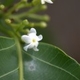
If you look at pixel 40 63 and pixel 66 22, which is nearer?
pixel 40 63

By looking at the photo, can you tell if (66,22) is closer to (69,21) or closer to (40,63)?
(69,21)

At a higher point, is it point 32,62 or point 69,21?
point 69,21

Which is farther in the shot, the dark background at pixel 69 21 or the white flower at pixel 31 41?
the dark background at pixel 69 21

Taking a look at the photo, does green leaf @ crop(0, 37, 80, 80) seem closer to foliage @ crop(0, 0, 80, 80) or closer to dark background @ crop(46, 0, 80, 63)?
foliage @ crop(0, 0, 80, 80)

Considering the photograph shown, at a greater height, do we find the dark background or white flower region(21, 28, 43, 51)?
the dark background

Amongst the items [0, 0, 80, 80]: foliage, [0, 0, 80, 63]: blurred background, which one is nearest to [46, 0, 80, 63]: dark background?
[0, 0, 80, 63]: blurred background

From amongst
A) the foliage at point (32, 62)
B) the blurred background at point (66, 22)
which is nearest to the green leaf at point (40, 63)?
the foliage at point (32, 62)

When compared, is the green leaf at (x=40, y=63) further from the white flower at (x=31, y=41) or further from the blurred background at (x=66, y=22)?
the blurred background at (x=66, y=22)

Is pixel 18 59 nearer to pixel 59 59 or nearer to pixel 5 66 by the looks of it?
pixel 5 66

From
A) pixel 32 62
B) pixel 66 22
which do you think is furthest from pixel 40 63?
pixel 66 22
